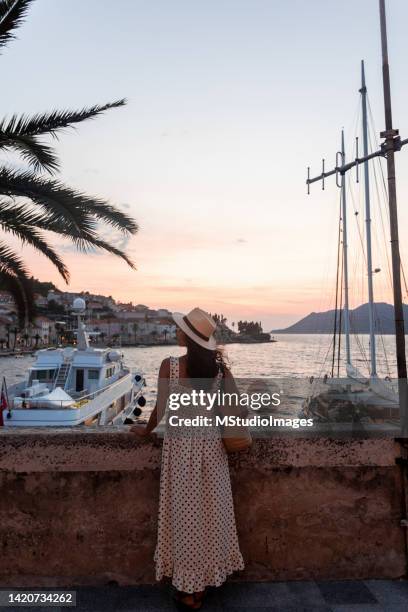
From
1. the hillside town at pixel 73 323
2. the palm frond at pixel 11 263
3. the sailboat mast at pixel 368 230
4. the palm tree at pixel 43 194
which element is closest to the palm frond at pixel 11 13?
the palm tree at pixel 43 194

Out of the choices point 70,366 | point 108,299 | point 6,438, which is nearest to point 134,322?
point 108,299

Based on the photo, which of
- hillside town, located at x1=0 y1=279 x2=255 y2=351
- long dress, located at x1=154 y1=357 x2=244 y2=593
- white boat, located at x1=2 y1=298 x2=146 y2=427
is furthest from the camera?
hillside town, located at x1=0 y1=279 x2=255 y2=351

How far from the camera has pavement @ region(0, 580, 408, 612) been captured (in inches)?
117

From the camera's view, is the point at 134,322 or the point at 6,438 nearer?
the point at 6,438

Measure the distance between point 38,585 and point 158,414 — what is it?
138 centimetres

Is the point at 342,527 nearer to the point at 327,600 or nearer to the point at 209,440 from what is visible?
the point at 327,600

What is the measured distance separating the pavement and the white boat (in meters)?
14.9

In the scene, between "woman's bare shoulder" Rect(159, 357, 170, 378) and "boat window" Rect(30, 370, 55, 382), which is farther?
"boat window" Rect(30, 370, 55, 382)

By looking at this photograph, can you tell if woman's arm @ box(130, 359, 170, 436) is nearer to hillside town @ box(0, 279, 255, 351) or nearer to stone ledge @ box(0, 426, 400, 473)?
stone ledge @ box(0, 426, 400, 473)

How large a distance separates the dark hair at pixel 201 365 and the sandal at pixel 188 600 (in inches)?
46.0

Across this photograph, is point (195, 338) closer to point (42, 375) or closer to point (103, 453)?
point (103, 453)

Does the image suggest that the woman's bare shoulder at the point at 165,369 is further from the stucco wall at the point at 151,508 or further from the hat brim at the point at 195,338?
the stucco wall at the point at 151,508

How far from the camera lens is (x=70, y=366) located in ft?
77.6

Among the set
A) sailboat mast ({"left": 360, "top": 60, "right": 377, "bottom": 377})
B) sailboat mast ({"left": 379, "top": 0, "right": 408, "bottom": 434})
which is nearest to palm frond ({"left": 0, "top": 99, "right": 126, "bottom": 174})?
sailboat mast ({"left": 379, "top": 0, "right": 408, "bottom": 434})
